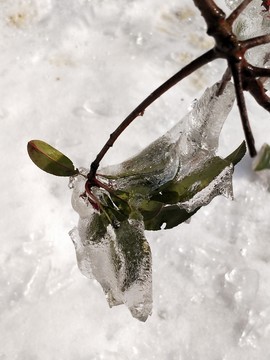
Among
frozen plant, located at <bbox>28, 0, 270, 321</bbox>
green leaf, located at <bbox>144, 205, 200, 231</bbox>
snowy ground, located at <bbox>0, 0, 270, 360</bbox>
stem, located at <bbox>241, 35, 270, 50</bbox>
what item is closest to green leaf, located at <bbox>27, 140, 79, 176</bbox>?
frozen plant, located at <bbox>28, 0, 270, 321</bbox>

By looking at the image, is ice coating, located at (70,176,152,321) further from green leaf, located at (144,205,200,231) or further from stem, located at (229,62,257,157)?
stem, located at (229,62,257,157)

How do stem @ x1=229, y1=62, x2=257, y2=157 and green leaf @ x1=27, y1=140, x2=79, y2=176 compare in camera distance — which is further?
green leaf @ x1=27, y1=140, x2=79, y2=176

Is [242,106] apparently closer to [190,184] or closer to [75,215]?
[190,184]

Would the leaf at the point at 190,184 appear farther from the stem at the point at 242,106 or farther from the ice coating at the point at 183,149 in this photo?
the stem at the point at 242,106

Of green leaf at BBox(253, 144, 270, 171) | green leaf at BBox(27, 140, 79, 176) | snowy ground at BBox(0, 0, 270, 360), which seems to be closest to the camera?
green leaf at BBox(253, 144, 270, 171)

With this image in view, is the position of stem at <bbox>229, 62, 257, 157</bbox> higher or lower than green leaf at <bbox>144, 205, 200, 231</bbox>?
higher

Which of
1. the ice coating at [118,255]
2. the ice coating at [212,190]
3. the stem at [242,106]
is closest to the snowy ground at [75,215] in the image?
the ice coating at [118,255]

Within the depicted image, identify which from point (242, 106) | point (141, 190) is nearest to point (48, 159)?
point (141, 190)
